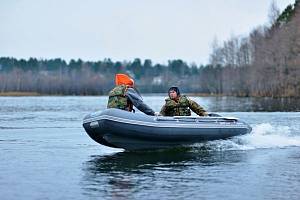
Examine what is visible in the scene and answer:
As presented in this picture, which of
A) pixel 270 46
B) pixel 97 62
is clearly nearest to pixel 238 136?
pixel 270 46

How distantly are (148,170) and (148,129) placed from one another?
8.98 feet

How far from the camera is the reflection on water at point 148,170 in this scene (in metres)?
10.6

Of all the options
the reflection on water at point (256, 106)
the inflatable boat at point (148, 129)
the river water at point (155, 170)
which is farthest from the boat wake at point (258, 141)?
the reflection on water at point (256, 106)

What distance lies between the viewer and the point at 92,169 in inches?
511

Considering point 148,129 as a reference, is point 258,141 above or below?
below

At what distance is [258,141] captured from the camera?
18.0 metres

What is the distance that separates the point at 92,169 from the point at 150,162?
5.57 feet

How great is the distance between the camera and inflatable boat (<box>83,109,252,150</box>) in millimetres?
15109

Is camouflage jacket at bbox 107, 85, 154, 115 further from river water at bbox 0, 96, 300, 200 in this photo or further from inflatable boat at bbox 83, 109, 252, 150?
river water at bbox 0, 96, 300, 200

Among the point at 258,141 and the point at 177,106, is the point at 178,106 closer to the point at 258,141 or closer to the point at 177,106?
the point at 177,106

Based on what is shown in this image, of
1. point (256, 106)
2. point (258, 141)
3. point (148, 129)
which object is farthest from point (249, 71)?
point (148, 129)

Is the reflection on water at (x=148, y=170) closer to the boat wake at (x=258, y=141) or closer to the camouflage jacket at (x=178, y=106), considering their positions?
the boat wake at (x=258, y=141)

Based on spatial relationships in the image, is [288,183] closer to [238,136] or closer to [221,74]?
[238,136]

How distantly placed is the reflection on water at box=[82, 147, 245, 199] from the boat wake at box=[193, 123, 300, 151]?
58 cm
